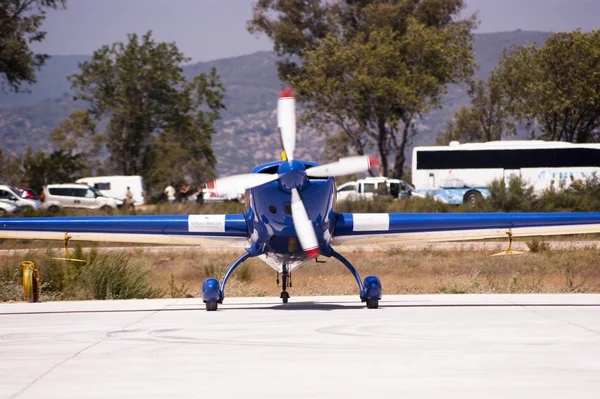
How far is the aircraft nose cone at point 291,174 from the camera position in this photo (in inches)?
521

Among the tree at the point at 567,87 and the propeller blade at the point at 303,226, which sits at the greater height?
the tree at the point at 567,87

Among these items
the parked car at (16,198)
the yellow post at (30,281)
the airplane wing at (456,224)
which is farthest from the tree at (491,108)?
the yellow post at (30,281)

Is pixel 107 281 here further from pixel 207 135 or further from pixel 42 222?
pixel 207 135

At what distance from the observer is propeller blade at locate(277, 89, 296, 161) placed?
14109 mm

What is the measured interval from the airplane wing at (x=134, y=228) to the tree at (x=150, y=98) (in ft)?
197

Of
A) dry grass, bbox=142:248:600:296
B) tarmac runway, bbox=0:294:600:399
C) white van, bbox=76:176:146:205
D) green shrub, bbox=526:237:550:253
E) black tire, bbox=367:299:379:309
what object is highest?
white van, bbox=76:176:146:205

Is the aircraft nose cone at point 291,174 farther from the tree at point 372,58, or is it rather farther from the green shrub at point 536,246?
the tree at point 372,58

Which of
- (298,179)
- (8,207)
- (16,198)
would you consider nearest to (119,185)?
(16,198)

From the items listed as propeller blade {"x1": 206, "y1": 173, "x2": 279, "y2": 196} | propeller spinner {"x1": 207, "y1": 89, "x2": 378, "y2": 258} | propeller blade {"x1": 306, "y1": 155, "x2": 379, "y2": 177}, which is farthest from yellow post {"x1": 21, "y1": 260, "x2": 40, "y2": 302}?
propeller blade {"x1": 306, "y1": 155, "x2": 379, "y2": 177}

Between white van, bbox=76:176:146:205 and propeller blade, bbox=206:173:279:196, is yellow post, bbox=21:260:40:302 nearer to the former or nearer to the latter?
propeller blade, bbox=206:173:279:196

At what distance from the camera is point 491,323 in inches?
460

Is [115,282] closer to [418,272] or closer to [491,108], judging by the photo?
[418,272]

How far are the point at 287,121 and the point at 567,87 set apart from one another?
57893mm

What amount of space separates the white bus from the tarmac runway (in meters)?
39.0
